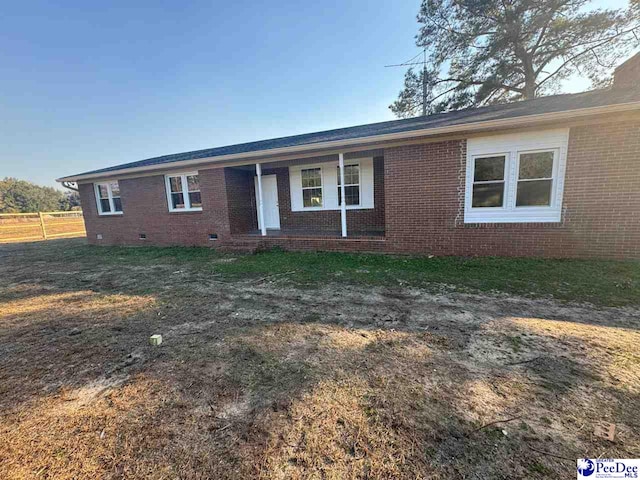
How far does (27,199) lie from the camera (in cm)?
6297

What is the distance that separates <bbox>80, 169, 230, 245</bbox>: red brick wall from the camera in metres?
9.49

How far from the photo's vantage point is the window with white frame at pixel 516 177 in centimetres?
602

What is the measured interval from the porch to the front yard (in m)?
4.48

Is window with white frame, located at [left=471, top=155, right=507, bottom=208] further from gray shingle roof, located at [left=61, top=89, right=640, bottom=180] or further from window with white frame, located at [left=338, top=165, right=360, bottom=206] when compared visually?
window with white frame, located at [left=338, top=165, right=360, bottom=206]

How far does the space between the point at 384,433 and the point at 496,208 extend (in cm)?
646

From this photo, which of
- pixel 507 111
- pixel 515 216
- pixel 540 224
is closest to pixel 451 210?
pixel 515 216

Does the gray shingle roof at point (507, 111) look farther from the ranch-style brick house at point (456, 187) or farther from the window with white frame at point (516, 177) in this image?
the window with white frame at point (516, 177)

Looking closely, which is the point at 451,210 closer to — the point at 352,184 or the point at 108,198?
the point at 352,184

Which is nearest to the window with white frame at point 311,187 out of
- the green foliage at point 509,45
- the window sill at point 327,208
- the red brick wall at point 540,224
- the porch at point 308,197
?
the porch at point 308,197

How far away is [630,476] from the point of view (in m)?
1.54

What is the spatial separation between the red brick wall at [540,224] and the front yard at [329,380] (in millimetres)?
1083

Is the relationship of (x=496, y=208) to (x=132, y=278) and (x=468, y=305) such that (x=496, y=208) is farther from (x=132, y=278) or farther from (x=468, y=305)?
(x=132, y=278)

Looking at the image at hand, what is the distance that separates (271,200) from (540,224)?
27.5ft

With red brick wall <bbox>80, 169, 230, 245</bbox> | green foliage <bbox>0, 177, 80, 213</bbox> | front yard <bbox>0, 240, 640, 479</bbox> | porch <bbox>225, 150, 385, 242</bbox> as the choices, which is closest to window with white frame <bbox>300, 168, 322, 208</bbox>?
porch <bbox>225, 150, 385, 242</bbox>
